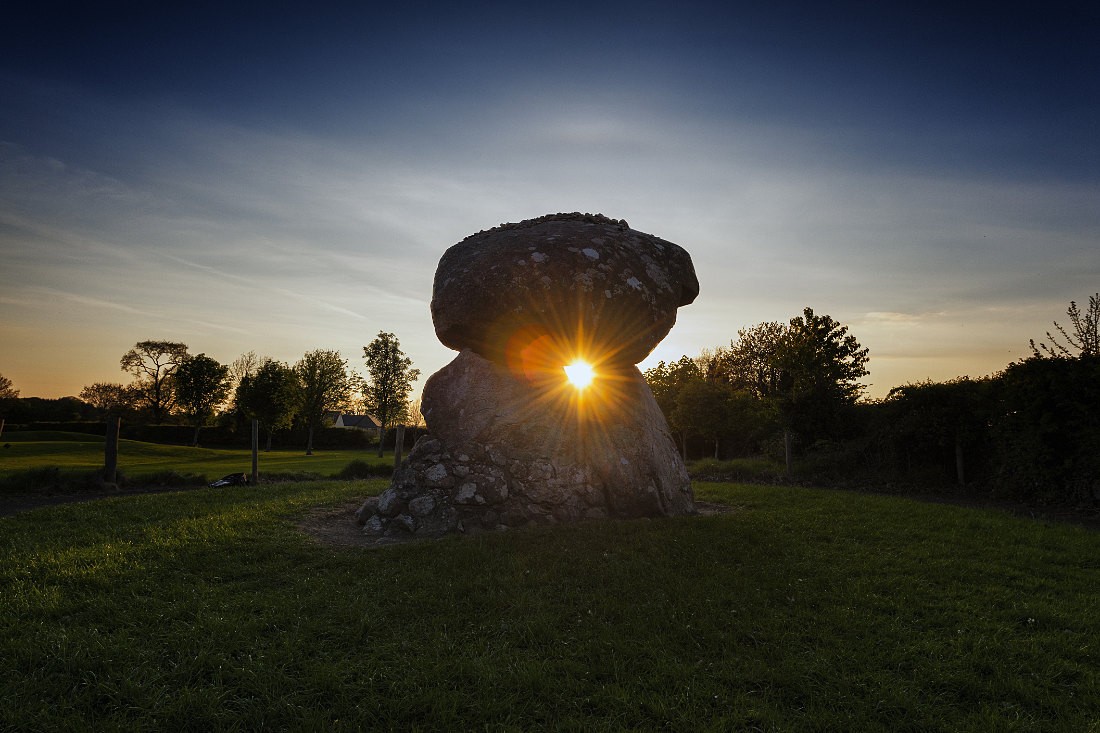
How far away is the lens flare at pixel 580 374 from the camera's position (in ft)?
37.2

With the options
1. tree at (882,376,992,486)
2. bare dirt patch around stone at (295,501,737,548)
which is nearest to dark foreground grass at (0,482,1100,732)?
bare dirt patch around stone at (295,501,737,548)

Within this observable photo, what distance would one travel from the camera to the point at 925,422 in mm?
16516

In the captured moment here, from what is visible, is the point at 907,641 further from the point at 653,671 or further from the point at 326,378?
the point at 326,378

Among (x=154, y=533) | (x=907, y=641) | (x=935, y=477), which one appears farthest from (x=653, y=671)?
(x=935, y=477)

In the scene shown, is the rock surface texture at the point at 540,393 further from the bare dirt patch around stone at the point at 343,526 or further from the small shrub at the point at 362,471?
the small shrub at the point at 362,471

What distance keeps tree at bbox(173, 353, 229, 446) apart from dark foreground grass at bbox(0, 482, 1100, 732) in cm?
5233

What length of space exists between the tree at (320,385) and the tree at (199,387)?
31.3ft

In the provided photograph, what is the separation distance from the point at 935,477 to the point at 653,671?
16.2 m

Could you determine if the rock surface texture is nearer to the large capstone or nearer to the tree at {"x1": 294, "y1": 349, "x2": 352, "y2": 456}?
the large capstone

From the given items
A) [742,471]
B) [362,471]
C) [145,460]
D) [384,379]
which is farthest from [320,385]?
[742,471]

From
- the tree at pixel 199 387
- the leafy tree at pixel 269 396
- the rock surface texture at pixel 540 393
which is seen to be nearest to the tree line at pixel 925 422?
the rock surface texture at pixel 540 393

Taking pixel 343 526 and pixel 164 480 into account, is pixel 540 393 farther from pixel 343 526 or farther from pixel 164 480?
pixel 164 480

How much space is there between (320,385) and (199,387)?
1293 centimetres

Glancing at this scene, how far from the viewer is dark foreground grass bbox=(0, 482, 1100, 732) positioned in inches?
154
